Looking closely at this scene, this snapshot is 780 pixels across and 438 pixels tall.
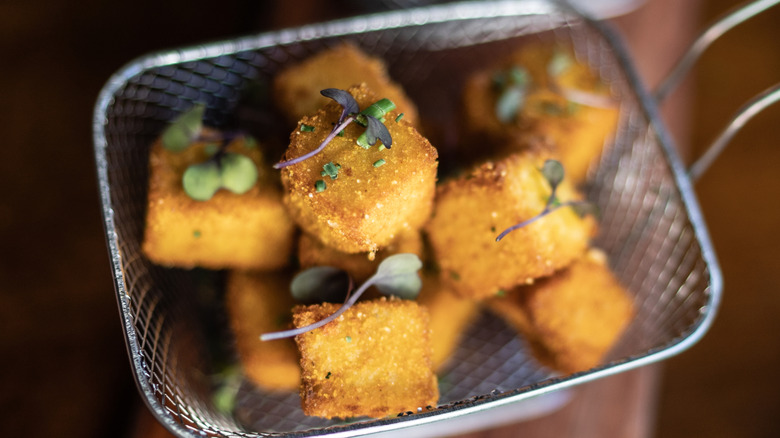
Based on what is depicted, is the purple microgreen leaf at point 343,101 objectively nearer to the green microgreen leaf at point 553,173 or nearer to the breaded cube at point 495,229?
the breaded cube at point 495,229

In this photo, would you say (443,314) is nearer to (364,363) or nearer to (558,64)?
(364,363)

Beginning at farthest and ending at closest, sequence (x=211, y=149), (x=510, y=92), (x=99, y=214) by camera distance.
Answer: (x=99, y=214), (x=510, y=92), (x=211, y=149)

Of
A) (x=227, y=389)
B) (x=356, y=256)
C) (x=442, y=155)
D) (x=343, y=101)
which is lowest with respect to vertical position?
(x=227, y=389)

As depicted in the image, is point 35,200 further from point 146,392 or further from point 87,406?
point 146,392

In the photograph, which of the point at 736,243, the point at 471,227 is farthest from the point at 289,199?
the point at 736,243

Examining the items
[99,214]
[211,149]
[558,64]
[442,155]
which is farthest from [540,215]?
[99,214]

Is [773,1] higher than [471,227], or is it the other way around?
[773,1]

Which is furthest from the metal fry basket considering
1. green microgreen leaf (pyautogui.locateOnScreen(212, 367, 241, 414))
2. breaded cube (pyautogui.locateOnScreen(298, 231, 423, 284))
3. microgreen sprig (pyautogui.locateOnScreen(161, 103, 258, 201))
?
breaded cube (pyautogui.locateOnScreen(298, 231, 423, 284))
